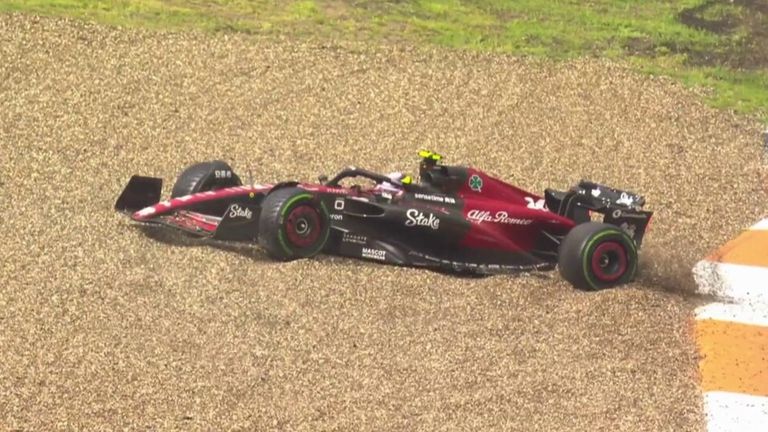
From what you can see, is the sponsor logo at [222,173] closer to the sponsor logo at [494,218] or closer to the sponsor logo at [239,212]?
the sponsor logo at [239,212]

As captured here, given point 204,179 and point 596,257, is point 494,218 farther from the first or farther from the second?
point 204,179

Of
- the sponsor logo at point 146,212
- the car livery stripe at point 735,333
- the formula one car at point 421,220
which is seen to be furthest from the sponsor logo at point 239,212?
the car livery stripe at point 735,333

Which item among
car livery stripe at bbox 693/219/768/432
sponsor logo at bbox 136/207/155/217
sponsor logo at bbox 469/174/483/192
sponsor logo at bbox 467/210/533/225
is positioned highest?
sponsor logo at bbox 469/174/483/192

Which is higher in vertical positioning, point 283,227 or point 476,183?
point 476,183

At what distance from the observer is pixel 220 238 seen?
11898 millimetres

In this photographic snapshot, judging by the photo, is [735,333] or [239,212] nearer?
[735,333]

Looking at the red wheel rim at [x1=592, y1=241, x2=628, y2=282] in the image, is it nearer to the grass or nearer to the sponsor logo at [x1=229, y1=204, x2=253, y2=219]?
the sponsor logo at [x1=229, y1=204, x2=253, y2=219]

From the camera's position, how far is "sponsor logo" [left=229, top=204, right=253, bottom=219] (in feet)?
39.0

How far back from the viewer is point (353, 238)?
12.3m

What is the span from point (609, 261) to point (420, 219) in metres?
1.71

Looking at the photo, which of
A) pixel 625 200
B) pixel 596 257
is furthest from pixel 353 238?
pixel 625 200

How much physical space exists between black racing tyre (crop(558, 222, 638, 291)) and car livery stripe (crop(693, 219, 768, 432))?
0.79 metres

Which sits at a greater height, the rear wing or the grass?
the grass

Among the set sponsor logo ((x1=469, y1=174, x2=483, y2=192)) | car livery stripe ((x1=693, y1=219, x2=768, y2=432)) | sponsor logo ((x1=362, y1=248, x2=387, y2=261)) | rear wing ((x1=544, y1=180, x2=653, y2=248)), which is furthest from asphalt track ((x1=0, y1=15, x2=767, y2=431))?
sponsor logo ((x1=469, y1=174, x2=483, y2=192))
